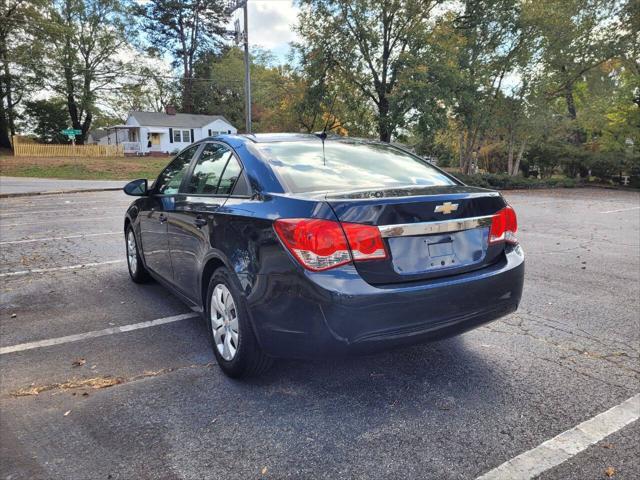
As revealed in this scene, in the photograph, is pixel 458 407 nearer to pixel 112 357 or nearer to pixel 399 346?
pixel 399 346

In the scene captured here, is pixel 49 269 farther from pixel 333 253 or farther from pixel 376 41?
pixel 376 41

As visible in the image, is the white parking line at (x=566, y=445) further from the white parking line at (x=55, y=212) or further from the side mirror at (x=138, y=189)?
the white parking line at (x=55, y=212)

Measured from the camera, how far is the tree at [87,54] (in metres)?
44.4

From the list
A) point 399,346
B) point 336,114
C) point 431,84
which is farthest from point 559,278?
point 336,114

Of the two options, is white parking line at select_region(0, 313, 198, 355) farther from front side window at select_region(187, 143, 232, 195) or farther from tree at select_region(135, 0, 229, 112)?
tree at select_region(135, 0, 229, 112)

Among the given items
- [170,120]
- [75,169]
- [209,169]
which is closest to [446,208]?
[209,169]

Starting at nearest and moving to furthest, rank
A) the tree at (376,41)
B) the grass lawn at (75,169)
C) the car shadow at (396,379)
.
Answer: the car shadow at (396,379), the tree at (376,41), the grass lawn at (75,169)

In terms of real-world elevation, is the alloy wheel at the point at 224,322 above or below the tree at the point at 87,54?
below

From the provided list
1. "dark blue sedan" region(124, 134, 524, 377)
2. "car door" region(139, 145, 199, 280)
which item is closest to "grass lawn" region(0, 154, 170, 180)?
"car door" region(139, 145, 199, 280)

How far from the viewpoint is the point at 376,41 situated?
21875mm

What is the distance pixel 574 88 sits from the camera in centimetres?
2939

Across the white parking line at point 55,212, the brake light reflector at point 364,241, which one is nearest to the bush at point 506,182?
the white parking line at point 55,212

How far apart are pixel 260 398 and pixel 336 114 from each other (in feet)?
73.9

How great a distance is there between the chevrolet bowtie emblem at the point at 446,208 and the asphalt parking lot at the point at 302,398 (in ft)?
3.67
